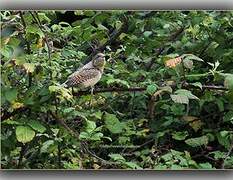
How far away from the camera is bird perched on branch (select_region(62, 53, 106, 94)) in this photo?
60.8 inches

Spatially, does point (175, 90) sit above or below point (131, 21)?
below

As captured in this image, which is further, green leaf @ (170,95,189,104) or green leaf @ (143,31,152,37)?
green leaf @ (143,31,152,37)

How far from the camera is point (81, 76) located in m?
1.55

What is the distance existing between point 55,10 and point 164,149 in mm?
446

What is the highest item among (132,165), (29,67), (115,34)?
(115,34)

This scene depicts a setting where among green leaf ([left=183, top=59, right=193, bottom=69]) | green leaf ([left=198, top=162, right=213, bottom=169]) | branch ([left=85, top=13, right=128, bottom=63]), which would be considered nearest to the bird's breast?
branch ([left=85, top=13, right=128, bottom=63])

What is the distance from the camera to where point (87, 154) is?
1585 millimetres

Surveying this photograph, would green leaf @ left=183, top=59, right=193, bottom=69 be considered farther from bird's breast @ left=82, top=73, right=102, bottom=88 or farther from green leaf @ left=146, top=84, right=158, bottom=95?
bird's breast @ left=82, top=73, right=102, bottom=88

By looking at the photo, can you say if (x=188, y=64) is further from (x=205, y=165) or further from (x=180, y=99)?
(x=205, y=165)

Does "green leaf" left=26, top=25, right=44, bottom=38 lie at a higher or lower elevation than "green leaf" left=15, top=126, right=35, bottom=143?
higher

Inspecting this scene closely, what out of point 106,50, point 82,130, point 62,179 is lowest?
point 62,179

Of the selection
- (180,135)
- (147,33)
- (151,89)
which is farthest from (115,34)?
(180,135)

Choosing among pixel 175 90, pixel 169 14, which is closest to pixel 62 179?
pixel 175 90

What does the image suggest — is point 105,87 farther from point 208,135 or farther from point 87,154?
point 208,135
